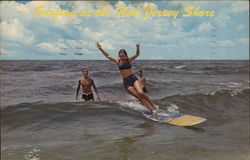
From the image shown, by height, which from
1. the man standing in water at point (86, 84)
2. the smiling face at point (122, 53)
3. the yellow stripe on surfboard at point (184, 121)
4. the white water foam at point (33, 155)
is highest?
the smiling face at point (122, 53)

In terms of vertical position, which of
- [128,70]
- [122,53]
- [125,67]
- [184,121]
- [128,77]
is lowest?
[184,121]

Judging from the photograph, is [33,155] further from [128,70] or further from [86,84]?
[86,84]

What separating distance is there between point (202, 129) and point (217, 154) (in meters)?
2.96

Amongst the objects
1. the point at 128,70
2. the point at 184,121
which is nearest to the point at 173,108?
the point at 184,121

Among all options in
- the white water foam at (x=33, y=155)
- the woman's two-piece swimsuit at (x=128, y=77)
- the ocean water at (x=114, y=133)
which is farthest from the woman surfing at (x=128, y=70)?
the white water foam at (x=33, y=155)

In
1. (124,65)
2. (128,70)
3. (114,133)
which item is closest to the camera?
(114,133)

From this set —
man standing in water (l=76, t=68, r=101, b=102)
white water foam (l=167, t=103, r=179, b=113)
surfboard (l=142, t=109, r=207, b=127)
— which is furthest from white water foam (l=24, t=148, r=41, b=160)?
white water foam (l=167, t=103, r=179, b=113)

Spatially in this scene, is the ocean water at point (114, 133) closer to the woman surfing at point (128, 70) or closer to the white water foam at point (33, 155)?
the white water foam at point (33, 155)

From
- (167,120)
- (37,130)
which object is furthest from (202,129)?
(37,130)

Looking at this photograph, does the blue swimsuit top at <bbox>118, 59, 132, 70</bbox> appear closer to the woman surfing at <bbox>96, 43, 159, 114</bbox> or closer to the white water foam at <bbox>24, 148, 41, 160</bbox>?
the woman surfing at <bbox>96, 43, 159, 114</bbox>

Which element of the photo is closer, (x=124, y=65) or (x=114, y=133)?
(x=114, y=133)

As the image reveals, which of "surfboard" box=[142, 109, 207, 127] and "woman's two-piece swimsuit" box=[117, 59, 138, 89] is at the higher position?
"woman's two-piece swimsuit" box=[117, 59, 138, 89]

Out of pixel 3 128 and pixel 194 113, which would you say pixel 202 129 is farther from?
pixel 3 128

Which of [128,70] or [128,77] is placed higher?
[128,70]
